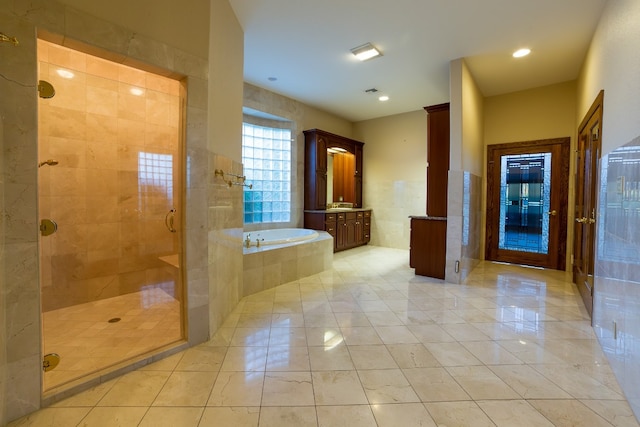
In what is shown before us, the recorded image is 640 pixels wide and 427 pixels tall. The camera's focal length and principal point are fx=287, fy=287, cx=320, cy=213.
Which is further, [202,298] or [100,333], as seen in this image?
[100,333]

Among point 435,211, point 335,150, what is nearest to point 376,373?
point 435,211

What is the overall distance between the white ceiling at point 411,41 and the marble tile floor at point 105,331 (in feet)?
9.52

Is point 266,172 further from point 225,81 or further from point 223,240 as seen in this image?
point 223,240

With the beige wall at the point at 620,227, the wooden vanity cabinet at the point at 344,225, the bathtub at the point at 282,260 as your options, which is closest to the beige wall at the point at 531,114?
the beige wall at the point at 620,227

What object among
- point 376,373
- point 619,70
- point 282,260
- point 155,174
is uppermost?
point 619,70

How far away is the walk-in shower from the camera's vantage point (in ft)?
8.05

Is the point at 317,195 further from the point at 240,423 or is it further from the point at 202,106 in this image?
the point at 240,423

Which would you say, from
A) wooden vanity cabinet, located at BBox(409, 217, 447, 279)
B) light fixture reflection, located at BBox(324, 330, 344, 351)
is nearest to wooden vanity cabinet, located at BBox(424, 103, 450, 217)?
wooden vanity cabinet, located at BBox(409, 217, 447, 279)

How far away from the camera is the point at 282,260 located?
11.8 feet

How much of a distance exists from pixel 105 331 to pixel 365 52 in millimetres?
3822

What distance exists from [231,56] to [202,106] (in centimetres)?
85

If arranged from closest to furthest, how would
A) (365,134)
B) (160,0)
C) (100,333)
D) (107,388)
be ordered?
(107,388)
(160,0)
(100,333)
(365,134)

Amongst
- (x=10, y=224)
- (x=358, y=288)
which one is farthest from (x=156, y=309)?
(x=358, y=288)

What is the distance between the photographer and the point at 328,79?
4.30 metres
